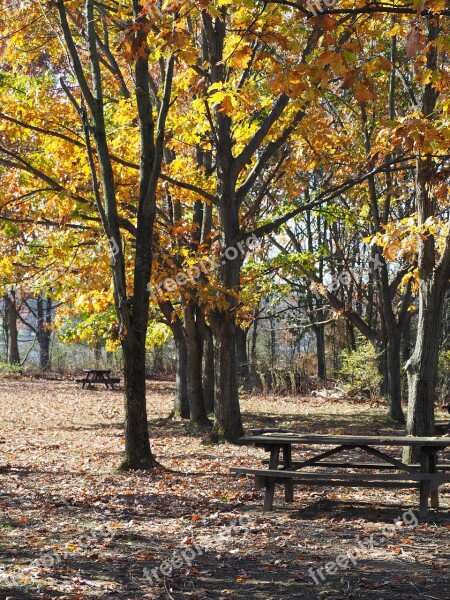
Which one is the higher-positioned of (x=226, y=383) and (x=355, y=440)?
(x=226, y=383)

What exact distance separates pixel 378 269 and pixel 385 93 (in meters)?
4.32

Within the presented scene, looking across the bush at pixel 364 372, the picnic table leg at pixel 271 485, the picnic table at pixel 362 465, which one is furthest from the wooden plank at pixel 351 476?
the bush at pixel 364 372

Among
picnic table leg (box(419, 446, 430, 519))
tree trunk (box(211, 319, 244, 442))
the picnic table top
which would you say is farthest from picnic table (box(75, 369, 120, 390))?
picnic table leg (box(419, 446, 430, 519))

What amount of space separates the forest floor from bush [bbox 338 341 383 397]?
1216cm

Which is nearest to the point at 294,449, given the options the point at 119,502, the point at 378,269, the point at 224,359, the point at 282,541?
the point at 224,359

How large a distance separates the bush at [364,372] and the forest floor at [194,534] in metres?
12.2

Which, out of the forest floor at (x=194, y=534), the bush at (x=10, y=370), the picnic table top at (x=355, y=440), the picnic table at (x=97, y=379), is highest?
the bush at (x=10, y=370)

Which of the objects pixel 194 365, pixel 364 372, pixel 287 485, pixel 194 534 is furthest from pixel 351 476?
pixel 364 372

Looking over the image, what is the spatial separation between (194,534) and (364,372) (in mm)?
18297

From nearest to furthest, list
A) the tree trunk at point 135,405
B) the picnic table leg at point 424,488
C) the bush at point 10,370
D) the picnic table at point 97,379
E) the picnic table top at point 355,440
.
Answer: the picnic table top at point 355,440
the picnic table leg at point 424,488
the tree trunk at point 135,405
the picnic table at point 97,379
the bush at point 10,370

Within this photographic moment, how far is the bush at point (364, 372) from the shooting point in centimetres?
2431

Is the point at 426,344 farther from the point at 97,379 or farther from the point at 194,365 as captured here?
the point at 97,379

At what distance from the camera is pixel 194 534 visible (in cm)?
708

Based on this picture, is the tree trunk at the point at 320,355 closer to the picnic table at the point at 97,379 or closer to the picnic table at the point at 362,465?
the picnic table at the point at 97,379
